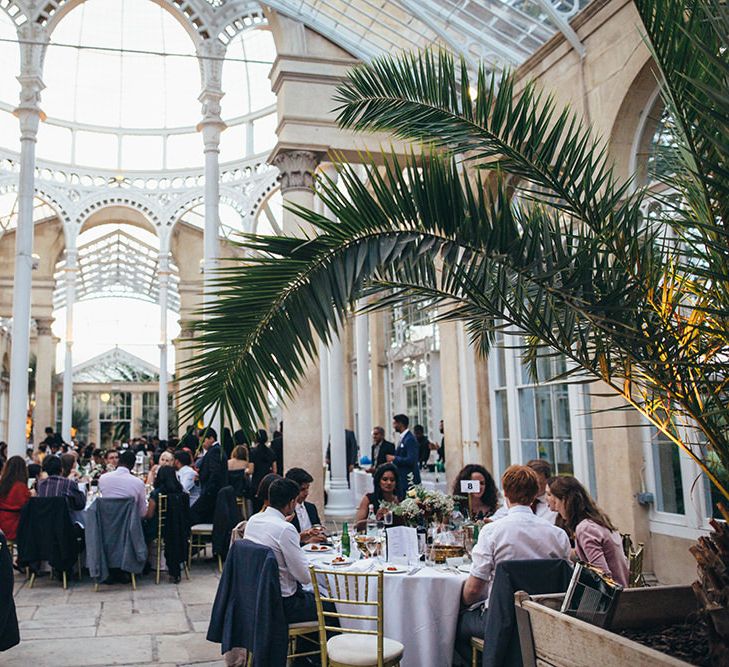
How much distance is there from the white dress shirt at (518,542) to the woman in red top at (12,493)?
5.55 meters

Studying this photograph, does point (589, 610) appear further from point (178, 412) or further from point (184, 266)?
point (184, 266)

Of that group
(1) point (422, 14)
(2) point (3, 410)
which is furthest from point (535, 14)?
(2) point (3, 410)

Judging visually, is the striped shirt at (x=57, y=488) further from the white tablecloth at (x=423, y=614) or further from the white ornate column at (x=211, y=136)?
the white ornate column at (x=211, y=136)

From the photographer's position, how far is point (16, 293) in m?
12.0

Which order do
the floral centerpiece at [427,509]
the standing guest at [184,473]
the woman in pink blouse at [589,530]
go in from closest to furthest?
the woman in pink blouse at [589,530] → the floral centerpiece at [427,509] → the standing guest at [184,473]

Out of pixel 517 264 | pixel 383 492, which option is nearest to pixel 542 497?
pixel 383 492

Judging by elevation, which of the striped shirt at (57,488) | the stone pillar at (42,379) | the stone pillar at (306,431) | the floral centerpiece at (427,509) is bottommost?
the floral centerpiece at (427,509)

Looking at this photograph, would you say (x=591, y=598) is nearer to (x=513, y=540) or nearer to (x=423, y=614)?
(x=513, y=540)

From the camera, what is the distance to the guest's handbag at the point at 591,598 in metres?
2.91

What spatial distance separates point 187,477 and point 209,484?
1053 millimetres

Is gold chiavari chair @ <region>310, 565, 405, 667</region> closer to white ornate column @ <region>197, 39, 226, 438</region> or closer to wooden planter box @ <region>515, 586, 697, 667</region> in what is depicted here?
wooden planter box @ <region>515, 586, 697, 667</region>

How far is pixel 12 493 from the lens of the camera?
774cm

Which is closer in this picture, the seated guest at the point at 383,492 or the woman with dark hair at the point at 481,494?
the woman with dark hair at the point at 481,494

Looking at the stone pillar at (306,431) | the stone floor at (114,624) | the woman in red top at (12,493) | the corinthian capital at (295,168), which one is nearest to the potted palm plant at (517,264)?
the stone floor at (114,624)
